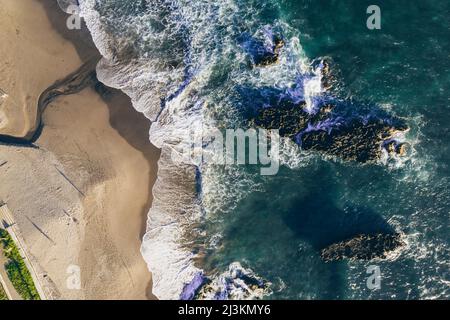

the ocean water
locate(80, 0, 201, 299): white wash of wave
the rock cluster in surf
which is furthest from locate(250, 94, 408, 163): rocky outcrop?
locate(80, 0, 201, 299): white wash of wave

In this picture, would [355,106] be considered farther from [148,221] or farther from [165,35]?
[148,221]

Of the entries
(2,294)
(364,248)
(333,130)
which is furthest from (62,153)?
(364,248)

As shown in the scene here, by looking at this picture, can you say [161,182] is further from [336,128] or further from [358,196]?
[358,196]

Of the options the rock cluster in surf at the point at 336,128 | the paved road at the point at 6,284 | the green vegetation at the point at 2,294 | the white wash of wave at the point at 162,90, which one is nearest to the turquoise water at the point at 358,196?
the rock cluster in surf at the point at 336,128

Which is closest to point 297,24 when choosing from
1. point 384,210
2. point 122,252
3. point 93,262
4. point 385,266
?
point 384,210

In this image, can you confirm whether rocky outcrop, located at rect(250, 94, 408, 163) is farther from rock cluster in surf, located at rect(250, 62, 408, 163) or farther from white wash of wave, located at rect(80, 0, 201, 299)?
white wash of wave, located at rect(80, 0, 201, 299)
